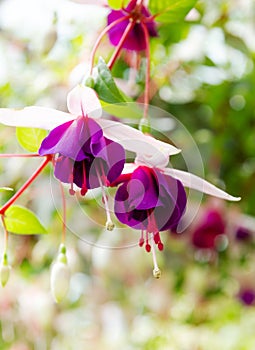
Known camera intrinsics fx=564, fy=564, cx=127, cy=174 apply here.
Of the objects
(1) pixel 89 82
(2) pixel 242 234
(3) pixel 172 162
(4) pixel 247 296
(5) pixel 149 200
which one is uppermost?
(1) pixel 89 82

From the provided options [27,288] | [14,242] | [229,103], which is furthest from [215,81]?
[27,288]

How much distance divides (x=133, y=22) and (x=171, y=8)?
0.27ft

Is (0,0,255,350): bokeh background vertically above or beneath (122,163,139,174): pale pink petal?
beneath

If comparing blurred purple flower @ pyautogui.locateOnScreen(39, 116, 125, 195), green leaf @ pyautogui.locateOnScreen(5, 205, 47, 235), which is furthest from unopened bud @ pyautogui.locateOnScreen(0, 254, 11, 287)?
blurred purple flower @ pyautogui.locateOnScreen(39, 116, 125, 195)

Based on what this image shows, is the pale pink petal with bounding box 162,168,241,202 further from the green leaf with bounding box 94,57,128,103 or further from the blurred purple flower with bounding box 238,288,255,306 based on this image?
the blurred purple flower with bounding box 238,288,255,306


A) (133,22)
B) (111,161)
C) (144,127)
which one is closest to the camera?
(111,161)

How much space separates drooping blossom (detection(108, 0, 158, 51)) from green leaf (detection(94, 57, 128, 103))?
0.12 metres

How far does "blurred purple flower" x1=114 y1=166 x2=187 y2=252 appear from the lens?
1.98 feet

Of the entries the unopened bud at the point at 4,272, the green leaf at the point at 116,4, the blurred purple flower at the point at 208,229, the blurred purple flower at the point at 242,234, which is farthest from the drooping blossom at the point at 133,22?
the blurred purple flower at the point at 242,234

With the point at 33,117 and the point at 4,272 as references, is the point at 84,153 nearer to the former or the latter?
the point at 33,117

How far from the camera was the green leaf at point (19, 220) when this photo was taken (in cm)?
72

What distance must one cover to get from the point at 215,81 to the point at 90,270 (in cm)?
61

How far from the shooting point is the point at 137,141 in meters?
0.58

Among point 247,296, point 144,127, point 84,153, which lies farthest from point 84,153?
point 247,296
